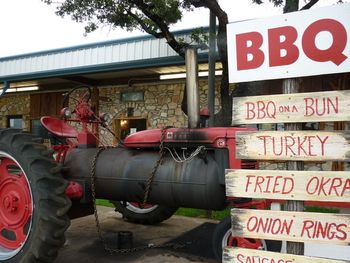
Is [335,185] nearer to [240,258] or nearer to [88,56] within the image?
[240,258]

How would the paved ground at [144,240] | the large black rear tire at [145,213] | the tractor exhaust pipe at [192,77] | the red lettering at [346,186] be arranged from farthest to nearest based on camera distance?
the large black rear tire at [145,213] → the paved ground at [144,240] → the tractor exhaust pipe at [192,77] → the red lettering at [346,186]

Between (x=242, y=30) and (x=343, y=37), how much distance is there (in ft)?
2.12

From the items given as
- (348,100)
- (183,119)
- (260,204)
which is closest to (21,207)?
(260,204)

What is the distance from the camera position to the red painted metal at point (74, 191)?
4.31m

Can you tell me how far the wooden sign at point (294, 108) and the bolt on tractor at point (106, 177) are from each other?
95 centimetres

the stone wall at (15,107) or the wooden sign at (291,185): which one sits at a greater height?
the stone wall at (15,107)

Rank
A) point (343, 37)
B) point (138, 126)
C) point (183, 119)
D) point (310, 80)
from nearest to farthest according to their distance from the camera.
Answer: point (343, 37)
point (310, 80)
point (183, 119)
point (138, 126)

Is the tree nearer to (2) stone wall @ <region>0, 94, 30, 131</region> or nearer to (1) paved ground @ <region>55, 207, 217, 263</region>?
(1) paved ground @ <region>55, 207, 217, 263</region>

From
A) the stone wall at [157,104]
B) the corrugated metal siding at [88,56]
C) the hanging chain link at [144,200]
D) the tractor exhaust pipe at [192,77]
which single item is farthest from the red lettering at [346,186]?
the stone wall at [157,104]

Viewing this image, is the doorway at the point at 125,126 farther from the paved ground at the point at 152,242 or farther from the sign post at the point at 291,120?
the sign post at the point at 291,120

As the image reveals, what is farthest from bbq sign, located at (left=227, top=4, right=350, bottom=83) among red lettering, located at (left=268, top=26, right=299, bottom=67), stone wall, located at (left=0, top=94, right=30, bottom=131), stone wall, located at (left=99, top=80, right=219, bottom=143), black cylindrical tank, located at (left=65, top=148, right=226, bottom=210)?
stone wall, located at (left=0, top=94, right=30, bottom=131)

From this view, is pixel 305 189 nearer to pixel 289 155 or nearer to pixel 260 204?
pixel 289 155

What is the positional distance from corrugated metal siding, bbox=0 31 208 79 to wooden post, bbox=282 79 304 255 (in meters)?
7.68

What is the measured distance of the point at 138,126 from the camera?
12.0 meters
